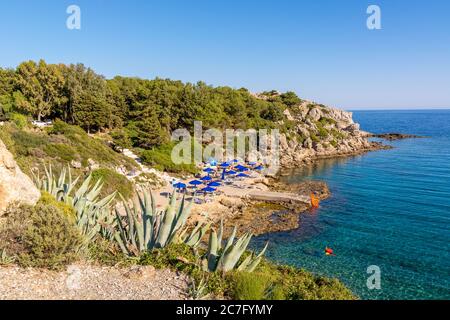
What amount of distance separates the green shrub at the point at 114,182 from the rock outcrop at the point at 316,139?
2578cm

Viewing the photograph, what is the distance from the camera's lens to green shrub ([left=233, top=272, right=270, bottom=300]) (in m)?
6.27

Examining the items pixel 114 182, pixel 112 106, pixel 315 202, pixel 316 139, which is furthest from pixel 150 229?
pixel 316 139

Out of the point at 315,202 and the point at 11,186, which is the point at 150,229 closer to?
the point at 11,186

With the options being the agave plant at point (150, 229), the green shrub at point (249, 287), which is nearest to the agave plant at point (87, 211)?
the agave plant at point (150, 229)

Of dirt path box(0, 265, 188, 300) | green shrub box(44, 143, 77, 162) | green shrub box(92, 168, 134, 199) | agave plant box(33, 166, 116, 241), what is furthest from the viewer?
green shrub box(44, 143, 77, 162)

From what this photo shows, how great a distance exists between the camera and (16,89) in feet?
140

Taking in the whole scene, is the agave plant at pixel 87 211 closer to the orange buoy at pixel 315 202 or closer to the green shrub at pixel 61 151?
the green shrub at pixel 61 151

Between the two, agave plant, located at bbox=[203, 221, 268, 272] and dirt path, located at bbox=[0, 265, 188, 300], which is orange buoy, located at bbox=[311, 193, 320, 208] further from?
dirt path, located at bbox=[0, 265, 188, 300]

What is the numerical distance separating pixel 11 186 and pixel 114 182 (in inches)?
701

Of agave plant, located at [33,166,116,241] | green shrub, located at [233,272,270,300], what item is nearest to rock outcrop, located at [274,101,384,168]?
agave plant, located at [33,166,116,241]

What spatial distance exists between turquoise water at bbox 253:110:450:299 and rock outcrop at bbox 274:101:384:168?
12.3m

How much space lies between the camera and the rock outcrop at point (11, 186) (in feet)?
27.0

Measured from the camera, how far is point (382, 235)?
2209cm

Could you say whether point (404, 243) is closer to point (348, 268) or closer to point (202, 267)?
point (348, 268)
